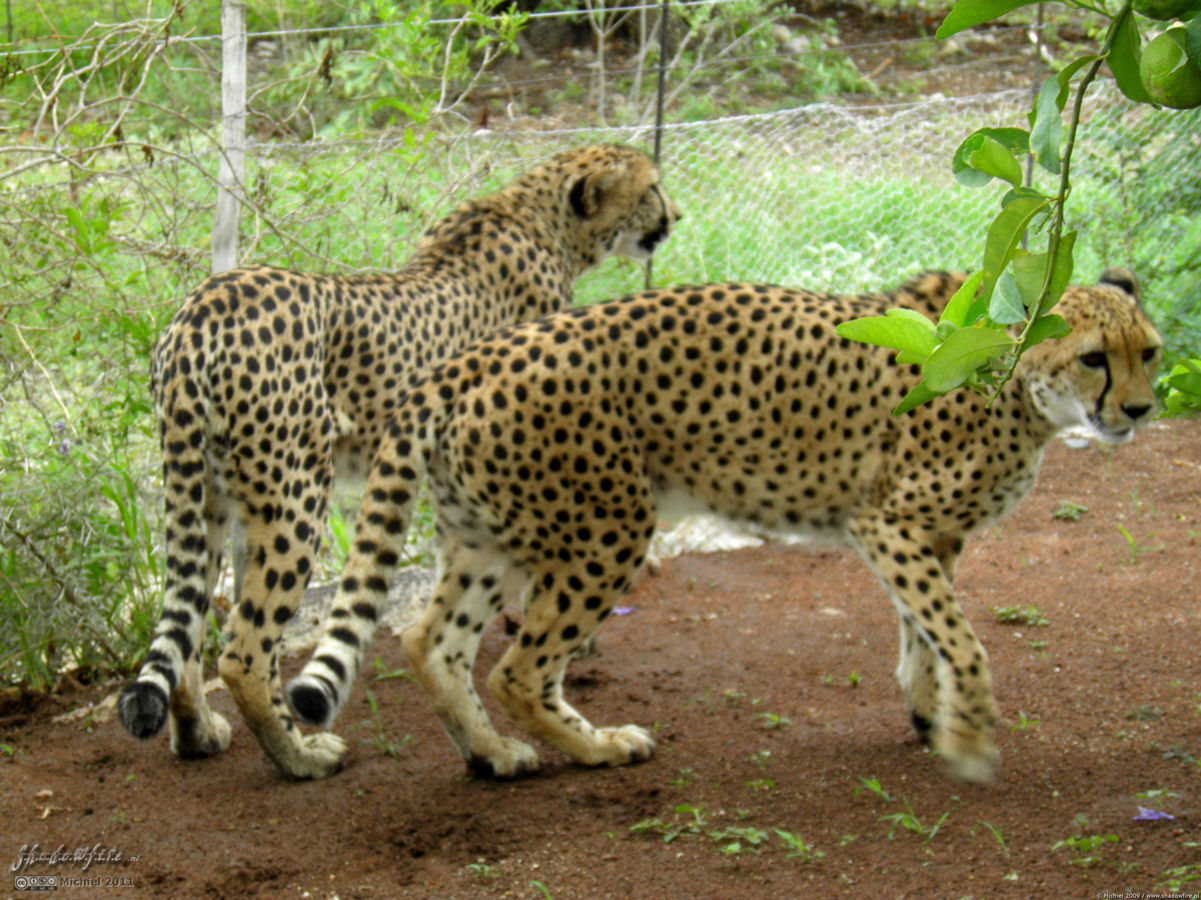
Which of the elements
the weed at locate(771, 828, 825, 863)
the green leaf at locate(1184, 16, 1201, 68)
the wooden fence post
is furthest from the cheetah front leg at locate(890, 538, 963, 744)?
the wooden fence post

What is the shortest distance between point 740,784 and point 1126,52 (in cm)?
239

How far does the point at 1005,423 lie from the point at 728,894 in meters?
1.55

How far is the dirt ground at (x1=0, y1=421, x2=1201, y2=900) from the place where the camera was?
280 centimetres

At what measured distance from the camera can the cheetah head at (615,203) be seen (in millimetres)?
4797

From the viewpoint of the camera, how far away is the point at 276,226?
14.4ft

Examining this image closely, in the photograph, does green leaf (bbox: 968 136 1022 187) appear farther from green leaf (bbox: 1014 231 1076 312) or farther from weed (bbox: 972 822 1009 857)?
weed (bbox: 972 822 1009 857)

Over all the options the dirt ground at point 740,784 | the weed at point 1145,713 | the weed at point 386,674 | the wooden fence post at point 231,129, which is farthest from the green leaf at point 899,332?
the wooden fence post at point 231,129

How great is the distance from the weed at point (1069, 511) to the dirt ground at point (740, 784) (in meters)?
0.38

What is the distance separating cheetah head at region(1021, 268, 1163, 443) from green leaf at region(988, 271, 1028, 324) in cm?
219

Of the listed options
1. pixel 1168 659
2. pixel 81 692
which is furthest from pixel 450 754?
pixel 1168 659

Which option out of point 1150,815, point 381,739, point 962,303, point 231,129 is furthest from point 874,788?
point 231,129

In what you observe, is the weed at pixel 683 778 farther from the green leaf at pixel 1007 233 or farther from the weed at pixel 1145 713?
the green leaf at pixel 1007 233

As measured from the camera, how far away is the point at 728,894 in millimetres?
2705

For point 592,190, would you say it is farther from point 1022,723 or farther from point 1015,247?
point 1015,247
